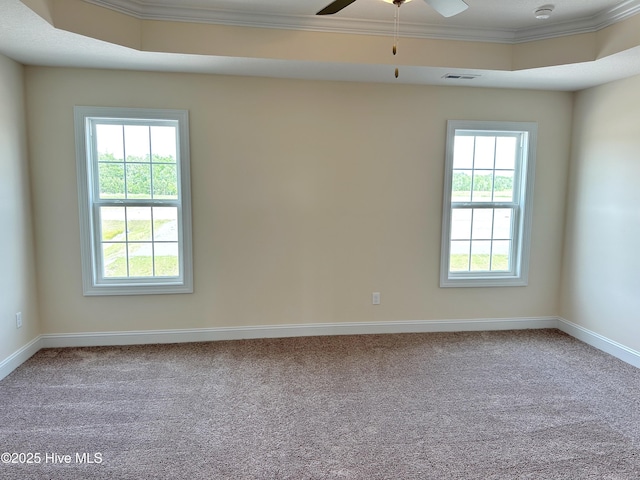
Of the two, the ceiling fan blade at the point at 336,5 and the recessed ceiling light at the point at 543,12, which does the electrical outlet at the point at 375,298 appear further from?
the recessed ceiling light at the point at 543,12

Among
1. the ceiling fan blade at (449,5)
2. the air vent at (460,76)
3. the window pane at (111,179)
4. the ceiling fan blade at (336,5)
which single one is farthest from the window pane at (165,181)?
the air vent at (460,76)

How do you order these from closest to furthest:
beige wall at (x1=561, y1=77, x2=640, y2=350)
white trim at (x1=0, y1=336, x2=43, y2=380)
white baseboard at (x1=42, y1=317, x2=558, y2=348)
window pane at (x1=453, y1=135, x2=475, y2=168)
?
white trim at (x1=0, y1=336, x2=43, y2=380), beige wall at (x1=561, y1=77, x2=640, y2=350), white baseboard at (x1=42, y1=317, x2=558, y2=348), window pane at (x1=453, y1=135, x2=475, y2=168)

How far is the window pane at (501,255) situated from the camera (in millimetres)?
4035

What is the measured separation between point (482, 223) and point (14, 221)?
4386 millimetres

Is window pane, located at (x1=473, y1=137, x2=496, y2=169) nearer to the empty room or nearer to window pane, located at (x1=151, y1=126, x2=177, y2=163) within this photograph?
the empty room

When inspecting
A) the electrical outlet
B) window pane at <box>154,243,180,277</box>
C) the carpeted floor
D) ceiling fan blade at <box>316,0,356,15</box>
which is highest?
ceiling fan blade at <box>316,0,356,15</box>

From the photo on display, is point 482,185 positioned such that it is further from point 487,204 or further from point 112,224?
point 112,224

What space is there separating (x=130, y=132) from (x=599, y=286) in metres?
4.73

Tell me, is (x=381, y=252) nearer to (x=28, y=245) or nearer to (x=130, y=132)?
(x=130, y=132)

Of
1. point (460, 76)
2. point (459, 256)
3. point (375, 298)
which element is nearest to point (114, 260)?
point (375, 298)

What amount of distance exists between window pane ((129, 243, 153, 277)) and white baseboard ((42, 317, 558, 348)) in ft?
1.88

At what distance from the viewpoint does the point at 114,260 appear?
3547 millimetres

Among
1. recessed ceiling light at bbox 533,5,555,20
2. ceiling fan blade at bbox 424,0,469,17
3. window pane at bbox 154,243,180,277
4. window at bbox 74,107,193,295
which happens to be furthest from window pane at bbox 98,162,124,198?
recessed ceiling light at bbox 533,5,555,20

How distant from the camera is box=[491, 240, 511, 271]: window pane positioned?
4035 millimetres
